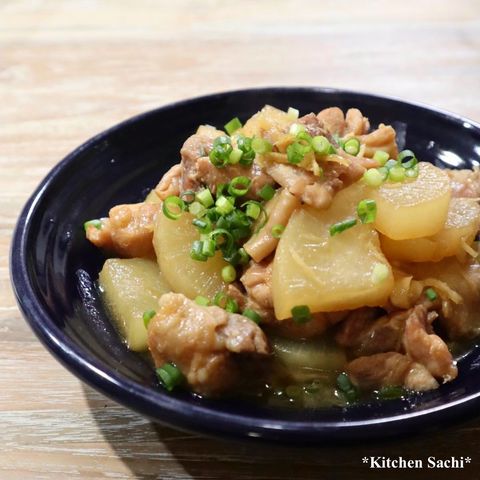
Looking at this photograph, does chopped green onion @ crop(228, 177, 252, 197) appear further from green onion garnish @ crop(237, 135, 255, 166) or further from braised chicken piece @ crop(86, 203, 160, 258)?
braised chicken piece @ crop(86, 203, 160, 258)

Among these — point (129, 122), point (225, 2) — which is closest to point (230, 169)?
point (129, 122)

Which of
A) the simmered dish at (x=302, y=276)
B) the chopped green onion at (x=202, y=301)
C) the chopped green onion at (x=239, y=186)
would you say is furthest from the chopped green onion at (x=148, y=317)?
the chopped green onion at (x=239, y=186)

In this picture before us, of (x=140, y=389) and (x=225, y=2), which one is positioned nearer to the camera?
(x=140, y=389)

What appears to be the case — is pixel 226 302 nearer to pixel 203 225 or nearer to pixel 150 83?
pixel 203 225

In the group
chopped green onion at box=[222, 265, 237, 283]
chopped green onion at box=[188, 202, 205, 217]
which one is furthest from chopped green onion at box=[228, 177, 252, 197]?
chopped green onion at box=[222, 265, 237, 283]

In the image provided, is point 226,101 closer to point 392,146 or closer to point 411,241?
point 392,146

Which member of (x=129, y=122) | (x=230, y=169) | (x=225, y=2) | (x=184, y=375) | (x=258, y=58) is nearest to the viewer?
(x=184, y=375)

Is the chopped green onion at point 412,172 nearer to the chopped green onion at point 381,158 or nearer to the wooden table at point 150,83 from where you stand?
the chopped green onion at point 381,158
